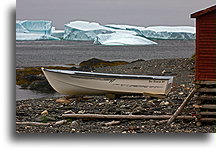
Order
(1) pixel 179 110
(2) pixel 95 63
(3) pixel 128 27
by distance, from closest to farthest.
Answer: (3) pixel 128 27 → (1) pixel 179 110 → (2) pixel 95 63

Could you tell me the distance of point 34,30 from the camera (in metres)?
6.28

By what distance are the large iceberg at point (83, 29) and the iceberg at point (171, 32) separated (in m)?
0.46

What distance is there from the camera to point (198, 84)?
638 cm

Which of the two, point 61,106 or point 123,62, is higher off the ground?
point 123,62

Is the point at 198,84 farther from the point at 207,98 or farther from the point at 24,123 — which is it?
the point at 24,123

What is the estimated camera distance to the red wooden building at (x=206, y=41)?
20.1 ft

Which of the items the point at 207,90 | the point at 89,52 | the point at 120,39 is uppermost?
the point at 120,39

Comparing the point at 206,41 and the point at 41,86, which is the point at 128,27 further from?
the point at 41,86

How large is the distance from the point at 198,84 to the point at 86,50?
1.38m

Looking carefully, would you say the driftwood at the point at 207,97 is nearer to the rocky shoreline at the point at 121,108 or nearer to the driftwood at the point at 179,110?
the driftwood at the point at 179,110

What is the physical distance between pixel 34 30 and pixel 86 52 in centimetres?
76

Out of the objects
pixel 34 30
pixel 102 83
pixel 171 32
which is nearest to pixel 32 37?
pixel 34 30

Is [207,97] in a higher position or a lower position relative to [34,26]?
lower
